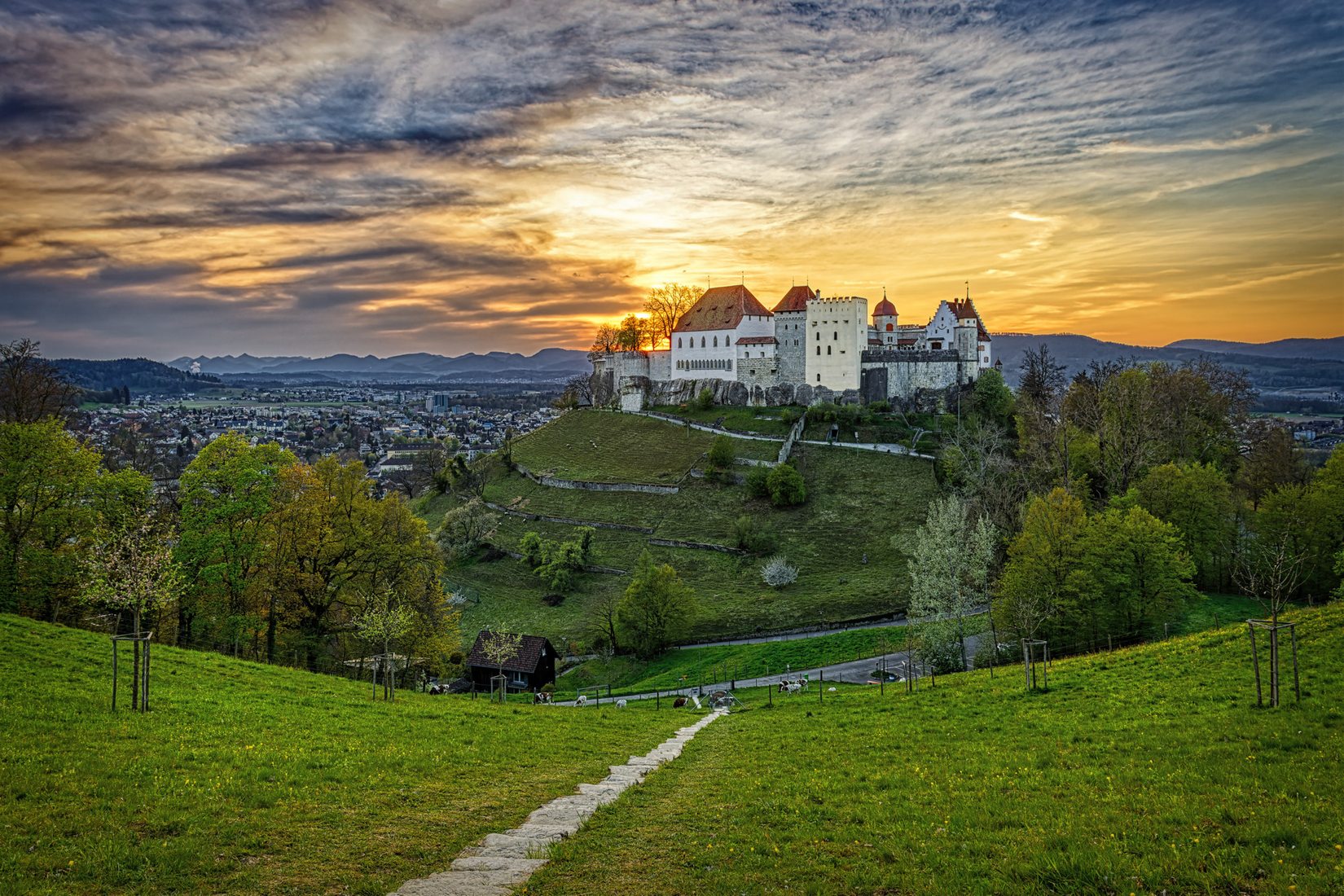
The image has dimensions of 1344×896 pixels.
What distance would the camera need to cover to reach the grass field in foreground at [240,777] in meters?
8.08

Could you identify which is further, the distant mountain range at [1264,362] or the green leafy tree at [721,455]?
the distant mountain range at [1264,362]

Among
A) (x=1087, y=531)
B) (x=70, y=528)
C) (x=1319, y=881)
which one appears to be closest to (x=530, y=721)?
(x=1319, y=881)

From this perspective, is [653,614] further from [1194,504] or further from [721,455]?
[1194,504]

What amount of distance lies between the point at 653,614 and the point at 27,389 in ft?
104

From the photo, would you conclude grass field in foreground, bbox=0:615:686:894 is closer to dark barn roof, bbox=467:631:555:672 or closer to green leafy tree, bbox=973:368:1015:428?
dark barn roof, bbox=467:631:555:672

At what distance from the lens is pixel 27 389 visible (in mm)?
35000

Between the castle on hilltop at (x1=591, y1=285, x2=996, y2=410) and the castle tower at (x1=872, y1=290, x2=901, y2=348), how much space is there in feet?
0.28

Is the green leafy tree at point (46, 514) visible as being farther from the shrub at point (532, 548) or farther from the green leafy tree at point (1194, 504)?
the green leafy tree at point (1194, 504)

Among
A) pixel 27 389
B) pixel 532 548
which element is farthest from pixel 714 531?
pixel 27 389

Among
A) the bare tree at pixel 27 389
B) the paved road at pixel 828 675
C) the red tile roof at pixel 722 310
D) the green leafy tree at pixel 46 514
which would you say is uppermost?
the red tile roof at pixel 722 310

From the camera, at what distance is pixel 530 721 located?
733 inches

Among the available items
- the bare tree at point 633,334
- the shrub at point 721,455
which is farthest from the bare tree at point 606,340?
the shrub at point 721,455

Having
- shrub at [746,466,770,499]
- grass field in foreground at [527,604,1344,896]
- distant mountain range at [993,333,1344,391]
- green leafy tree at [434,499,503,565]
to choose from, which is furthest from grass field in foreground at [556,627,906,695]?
distant mountain range at [993,333,1344,391]

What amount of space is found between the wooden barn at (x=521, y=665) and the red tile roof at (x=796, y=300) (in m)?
50.2
